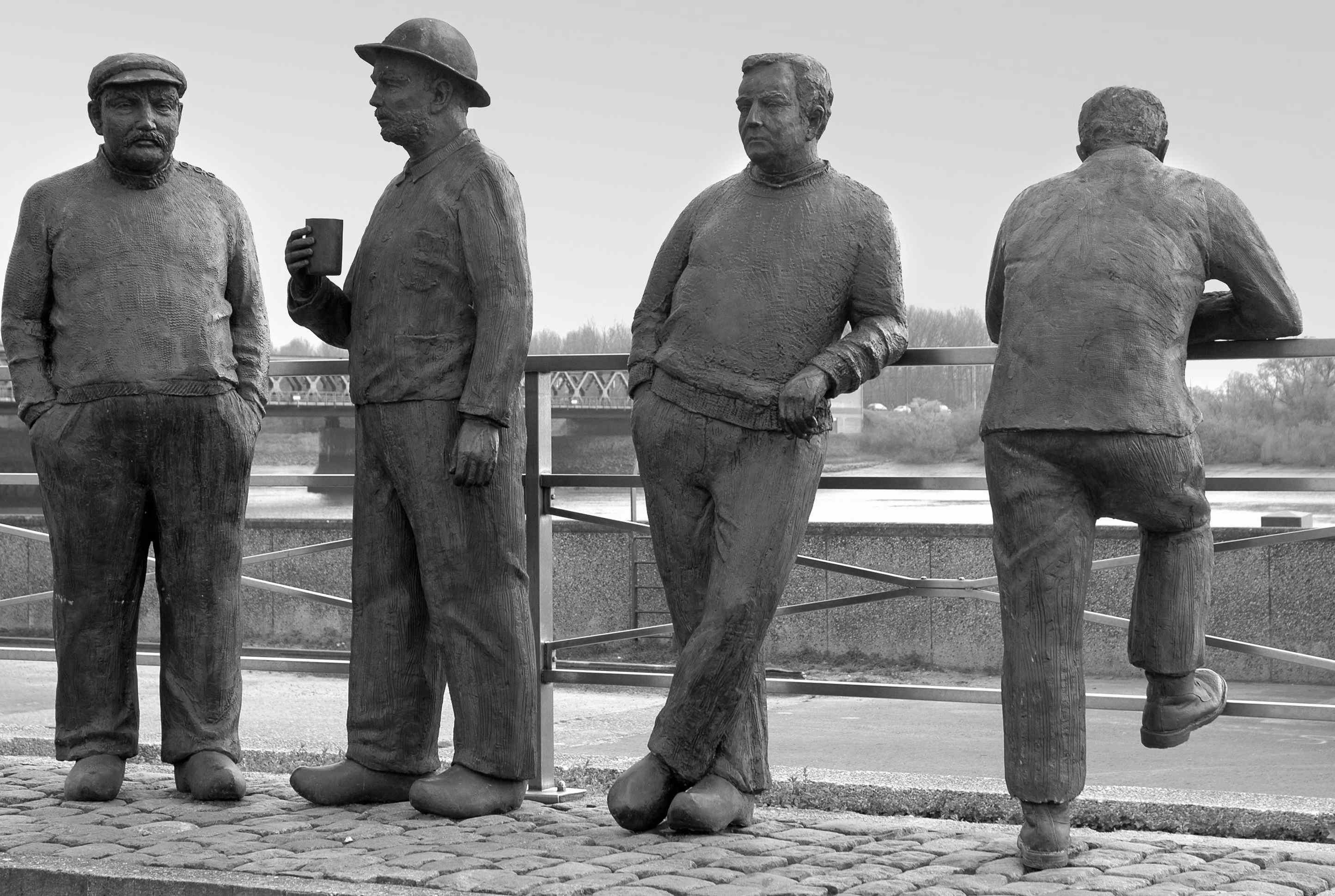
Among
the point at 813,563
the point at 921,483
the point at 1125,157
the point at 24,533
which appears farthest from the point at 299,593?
the point at 1125,157

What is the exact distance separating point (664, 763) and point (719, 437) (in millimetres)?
889

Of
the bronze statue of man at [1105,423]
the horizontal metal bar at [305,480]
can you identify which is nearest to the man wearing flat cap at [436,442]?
the horizontal metal bar at [305,480]

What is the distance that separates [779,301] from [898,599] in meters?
6.49

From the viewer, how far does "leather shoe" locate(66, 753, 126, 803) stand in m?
5.78

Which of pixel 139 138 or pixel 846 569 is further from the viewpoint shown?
pixel 846 569

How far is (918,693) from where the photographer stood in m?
5.84

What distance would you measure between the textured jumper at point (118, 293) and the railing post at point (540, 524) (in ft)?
2.93

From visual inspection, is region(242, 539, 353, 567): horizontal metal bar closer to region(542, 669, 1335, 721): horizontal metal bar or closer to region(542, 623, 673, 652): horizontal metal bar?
region(542, 623, 673, 652): horizontal metal bar

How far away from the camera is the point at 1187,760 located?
859 cm

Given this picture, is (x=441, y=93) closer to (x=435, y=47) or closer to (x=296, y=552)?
(x=435, y=47)

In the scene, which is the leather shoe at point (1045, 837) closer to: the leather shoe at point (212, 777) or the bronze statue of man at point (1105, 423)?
the bronze statue of man at point (1105, 423)

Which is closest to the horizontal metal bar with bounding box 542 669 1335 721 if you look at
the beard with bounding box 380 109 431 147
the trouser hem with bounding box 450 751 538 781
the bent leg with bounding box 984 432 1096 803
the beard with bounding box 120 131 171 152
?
the bent leg with bounding box 984 432 1096 803

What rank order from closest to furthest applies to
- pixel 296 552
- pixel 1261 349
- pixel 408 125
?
pixel 1261 349 → pixel 408 125 → pixel 296 552

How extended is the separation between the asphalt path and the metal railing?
4.46 feet
